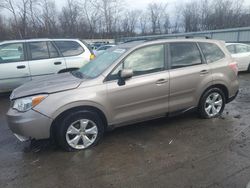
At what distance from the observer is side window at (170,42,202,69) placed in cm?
450

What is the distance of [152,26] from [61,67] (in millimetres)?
54575

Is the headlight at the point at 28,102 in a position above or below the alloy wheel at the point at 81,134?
above

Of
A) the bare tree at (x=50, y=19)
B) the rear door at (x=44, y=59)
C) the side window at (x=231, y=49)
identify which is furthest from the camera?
the bare tree at (x=50, y=19)

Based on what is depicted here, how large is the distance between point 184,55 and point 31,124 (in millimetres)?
3060

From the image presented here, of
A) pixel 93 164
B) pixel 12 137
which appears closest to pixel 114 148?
pixel 93 164

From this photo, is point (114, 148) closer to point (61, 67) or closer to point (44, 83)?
point (44, 83)

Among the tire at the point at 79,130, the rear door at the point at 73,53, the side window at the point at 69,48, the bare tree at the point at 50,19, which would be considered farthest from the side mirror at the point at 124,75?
the bare tree at the point at 50,19

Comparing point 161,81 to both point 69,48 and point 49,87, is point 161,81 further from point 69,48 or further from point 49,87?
point 69,48

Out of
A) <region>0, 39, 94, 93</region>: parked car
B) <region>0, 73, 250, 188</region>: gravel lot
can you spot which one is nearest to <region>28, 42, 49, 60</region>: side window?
<region>0, 39, 94, 93</region>: parked car

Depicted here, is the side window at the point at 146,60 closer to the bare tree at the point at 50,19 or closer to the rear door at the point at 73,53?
the rear door at the point at 73,53

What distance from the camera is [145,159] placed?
11.6 ft

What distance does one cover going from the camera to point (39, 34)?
33.2m

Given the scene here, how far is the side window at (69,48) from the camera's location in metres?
7.28

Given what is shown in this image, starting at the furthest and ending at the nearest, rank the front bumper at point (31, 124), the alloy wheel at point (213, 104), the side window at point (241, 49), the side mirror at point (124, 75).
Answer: the side window at point (241, 49), the alloy wheel at point (213, 104), the side mirror at point (124, 75), the front bumper at point (31, 124)
